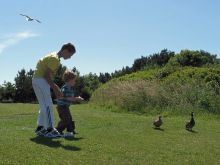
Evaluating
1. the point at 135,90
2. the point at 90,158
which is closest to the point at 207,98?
the point at 135,90

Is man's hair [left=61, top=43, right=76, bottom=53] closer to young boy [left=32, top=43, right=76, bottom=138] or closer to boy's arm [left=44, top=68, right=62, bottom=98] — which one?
young boy [left=32, top=43, right=76, bottom=138]

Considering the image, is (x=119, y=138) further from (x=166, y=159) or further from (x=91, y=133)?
(x=166, y=159)

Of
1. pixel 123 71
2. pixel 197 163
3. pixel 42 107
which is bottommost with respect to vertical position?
pixel 197 163

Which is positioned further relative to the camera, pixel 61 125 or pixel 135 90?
pixel 135 90

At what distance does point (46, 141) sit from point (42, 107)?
80cm

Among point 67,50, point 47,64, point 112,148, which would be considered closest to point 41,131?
point 47,64

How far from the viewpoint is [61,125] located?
10594mm

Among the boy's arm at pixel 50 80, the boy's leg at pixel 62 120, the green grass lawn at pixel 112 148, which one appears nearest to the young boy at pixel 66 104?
the boy's leg at pixel 62 120

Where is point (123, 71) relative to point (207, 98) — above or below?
above

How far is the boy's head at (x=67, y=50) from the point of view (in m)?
10.1

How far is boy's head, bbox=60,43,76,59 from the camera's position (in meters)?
10.1

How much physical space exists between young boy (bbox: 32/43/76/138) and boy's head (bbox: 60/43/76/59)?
0.04 meters

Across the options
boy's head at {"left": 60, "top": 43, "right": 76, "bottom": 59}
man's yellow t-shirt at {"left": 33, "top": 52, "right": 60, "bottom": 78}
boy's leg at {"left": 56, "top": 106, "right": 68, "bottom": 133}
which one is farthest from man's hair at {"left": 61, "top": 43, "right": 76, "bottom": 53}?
boy's leg at {"left": 56, "top": 106, "right": 68, "bottom": 133}

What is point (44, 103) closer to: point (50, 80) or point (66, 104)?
point (50, 80)
